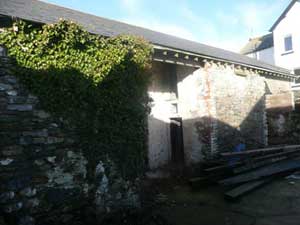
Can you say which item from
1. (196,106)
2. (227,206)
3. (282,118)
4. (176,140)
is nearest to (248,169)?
(227,206)

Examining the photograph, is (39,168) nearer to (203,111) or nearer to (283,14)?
(203,111)

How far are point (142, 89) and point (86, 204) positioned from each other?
2631 mm

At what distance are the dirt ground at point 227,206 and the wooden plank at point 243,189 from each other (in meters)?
0.13

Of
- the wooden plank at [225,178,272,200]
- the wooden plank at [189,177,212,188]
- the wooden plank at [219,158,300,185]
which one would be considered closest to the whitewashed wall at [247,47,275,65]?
the wooden plank at [219,158,300,185]

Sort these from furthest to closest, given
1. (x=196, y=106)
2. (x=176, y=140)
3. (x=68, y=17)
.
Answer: (x=176, y=140), (x=196, y=106), (x=68, y=17)

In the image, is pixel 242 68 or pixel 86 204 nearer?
pixel 86 204

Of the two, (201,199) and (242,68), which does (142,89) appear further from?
(242,68)

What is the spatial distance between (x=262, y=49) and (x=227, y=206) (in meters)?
21.7

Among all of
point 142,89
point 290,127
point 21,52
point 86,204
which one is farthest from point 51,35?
point 290,127

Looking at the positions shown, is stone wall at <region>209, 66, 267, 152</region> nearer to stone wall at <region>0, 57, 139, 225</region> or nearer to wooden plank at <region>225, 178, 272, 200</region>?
wooden plank at <region>225, 178, 272, 200</region>

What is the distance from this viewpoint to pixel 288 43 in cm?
1834

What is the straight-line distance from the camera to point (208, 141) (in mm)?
7641

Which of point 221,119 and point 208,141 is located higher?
point 221,119

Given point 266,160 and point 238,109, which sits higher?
point 238,109
